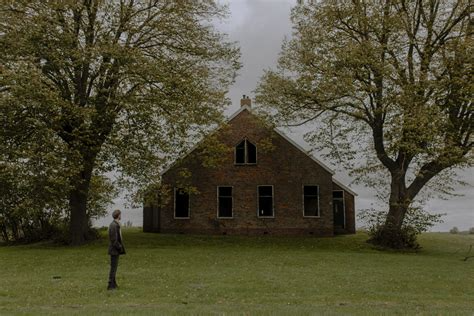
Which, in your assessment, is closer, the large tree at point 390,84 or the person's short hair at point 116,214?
the person's short hair at point 116,214

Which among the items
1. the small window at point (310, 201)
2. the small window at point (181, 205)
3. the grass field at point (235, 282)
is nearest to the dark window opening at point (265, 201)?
the small window at point (310, 201)

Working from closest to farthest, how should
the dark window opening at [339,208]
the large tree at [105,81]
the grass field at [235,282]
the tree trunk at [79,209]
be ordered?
the grass field at [235,282]
the large tree at [105,81]
the tree trunk at [79,209]
the dark window opening at [339,208]

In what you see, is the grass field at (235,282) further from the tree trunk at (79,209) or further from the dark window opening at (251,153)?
the dark window opening at (251,153)

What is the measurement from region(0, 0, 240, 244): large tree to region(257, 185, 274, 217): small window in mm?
8015

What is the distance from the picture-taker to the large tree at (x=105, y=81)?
2470cm

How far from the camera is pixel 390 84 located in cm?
2756

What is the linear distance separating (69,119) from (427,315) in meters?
19.4

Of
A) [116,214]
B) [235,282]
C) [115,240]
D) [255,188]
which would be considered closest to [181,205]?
[255,188]

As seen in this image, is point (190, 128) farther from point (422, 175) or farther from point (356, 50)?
point (422, 175)

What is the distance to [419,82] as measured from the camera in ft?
87.6

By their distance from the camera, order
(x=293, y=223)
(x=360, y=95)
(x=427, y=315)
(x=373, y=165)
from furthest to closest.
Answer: (x=293, y=223), (x=373, y=165), (x=360, y=95), (x=427, y=315)

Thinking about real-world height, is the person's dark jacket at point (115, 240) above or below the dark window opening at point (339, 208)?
below

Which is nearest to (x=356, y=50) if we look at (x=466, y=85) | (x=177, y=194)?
(x=466, y=85)

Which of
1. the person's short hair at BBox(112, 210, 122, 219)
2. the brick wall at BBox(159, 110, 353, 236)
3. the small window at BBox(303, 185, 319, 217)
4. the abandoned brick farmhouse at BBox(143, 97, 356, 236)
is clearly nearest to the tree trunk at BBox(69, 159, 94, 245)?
the brick wall at BBox(159, 110, 353, 236)
